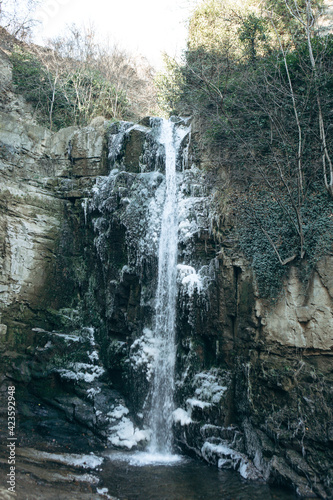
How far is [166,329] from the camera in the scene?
332 inches

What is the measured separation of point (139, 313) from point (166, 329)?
36.2 inches

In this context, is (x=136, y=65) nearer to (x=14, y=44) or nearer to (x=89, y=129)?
(x=14, y=44)

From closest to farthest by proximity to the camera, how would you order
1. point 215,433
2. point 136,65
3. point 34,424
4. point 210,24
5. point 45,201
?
point 215,433 < point 34,424 < point 45,201 < point 210,24 < point 136,65

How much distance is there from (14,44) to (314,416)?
17709 mm

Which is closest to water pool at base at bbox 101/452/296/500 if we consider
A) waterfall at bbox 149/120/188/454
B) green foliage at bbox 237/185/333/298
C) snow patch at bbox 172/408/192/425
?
snow patch at bbox 172/408/192/425

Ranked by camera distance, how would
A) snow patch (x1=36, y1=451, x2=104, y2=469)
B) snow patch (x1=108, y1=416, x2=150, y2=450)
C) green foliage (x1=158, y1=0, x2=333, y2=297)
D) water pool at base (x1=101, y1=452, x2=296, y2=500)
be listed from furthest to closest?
snow patch (x1=108, y1=416, x2=150, y2=450), green foliage (x1=158, y1=0, x2=333, y2=297), snow patch (x1=36, y1=451, x2=104, y2=469), water pool at base (x1=101, y1=452, x2=296, y2=500)

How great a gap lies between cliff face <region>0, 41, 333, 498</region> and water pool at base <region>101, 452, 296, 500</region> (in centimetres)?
32

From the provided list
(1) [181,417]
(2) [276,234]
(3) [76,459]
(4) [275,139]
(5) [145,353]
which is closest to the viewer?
(3) [76,459]

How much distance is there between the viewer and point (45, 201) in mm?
11023

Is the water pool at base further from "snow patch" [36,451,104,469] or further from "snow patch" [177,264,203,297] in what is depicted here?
"snow patch" [177,264,203,297]

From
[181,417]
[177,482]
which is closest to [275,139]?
[181,417]

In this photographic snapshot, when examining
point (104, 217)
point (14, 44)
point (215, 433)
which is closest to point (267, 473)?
point (215, 433)

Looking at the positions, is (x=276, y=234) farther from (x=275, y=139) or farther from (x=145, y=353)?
(x=145, y=353)

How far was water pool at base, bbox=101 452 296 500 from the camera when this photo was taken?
5414mm
